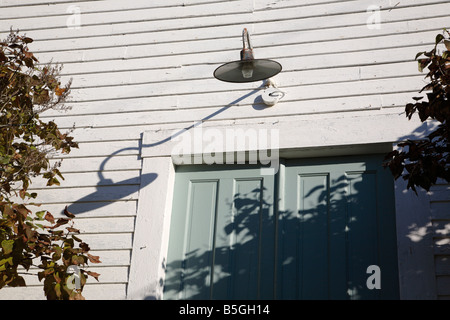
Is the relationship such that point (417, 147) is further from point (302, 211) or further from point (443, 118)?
point (302, 211)

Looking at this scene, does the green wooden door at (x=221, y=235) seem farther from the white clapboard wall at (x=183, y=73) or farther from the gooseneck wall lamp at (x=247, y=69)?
the gooseneck wall lamp at (x=247, y=69)

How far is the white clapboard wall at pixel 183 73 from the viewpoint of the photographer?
5422 millimetres

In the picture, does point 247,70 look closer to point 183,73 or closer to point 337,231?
point 183,73

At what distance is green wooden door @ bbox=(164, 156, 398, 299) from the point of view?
4.89 metres

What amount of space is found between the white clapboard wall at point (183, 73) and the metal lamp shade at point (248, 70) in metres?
0.65

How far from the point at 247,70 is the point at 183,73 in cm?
124

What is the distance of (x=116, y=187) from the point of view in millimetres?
5605

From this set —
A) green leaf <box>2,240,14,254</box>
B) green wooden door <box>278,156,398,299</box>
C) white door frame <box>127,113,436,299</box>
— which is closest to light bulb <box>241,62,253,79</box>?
white door frame <box>127,113,436,299</box>

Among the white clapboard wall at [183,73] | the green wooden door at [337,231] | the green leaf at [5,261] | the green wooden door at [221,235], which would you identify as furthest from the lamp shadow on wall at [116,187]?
the green leaf at [5,261]

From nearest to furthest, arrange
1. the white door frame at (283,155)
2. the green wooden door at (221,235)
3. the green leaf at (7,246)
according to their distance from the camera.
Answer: the green leaf at (7,246) → the white door frame at (283,155) → the green wooden door at (221,235)

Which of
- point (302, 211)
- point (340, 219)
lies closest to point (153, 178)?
point (302, 211)

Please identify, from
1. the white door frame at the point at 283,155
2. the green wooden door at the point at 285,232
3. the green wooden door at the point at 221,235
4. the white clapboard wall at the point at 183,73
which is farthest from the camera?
the white clapboard wall at the point at 183,73
